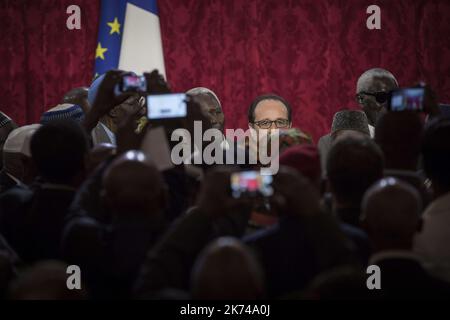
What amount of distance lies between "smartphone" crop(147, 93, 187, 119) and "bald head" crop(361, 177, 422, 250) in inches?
30.9

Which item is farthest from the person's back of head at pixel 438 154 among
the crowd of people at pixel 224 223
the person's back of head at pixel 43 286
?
the person's back of head at pixel 43 286

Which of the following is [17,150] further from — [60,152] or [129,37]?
[129,37]

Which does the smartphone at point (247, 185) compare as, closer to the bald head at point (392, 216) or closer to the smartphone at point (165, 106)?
the bald head at point (392, 216)

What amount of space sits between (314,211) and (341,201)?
36 cm

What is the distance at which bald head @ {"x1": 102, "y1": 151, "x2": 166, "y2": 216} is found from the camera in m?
2.03

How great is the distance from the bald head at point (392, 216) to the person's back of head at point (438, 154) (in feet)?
1.41

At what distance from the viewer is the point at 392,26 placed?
6.01 metres

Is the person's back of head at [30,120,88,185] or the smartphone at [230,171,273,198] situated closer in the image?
the smartphone at [230,171,273,198]

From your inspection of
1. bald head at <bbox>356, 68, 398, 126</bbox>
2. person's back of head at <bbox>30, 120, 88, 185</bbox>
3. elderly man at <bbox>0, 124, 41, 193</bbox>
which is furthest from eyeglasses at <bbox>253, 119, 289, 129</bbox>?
person's back of head at <bbox>30, 120, 88, 185</bbox>

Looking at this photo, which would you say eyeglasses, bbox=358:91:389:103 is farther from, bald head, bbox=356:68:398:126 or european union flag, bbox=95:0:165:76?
european union flag, bbox=95:0:165:76
